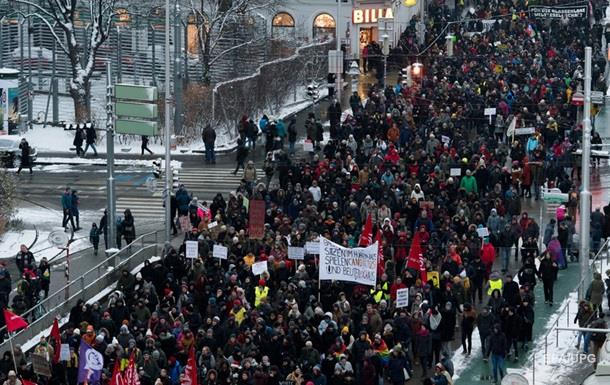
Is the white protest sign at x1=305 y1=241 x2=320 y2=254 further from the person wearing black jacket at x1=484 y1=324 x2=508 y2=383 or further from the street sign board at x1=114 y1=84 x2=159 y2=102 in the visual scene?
→ the street sign board at x1=114 y1=84 x2=159 y2=102

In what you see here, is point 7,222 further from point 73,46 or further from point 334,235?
point 73,46

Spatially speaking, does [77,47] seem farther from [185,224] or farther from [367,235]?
[367,235]

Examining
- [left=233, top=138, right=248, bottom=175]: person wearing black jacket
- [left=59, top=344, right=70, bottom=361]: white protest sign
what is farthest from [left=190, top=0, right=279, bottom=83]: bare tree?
[left=59, top=344, right=70, bottom=361]: white protest sign

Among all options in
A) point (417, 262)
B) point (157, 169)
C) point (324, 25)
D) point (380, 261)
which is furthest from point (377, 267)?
point (324, 25)

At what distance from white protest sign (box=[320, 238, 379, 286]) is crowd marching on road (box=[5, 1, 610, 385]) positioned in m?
0.41

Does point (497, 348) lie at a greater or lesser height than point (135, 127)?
lesser

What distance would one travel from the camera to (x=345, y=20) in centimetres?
8444

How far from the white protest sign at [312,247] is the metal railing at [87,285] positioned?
463 cm

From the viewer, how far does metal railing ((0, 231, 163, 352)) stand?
36494mm

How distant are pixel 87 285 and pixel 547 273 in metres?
9.63

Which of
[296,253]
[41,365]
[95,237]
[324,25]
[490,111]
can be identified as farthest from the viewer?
[324,25]

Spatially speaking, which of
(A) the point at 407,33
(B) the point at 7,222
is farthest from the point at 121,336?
(A) the point at 407,33

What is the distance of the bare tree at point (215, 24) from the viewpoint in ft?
227

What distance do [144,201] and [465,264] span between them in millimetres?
15476
